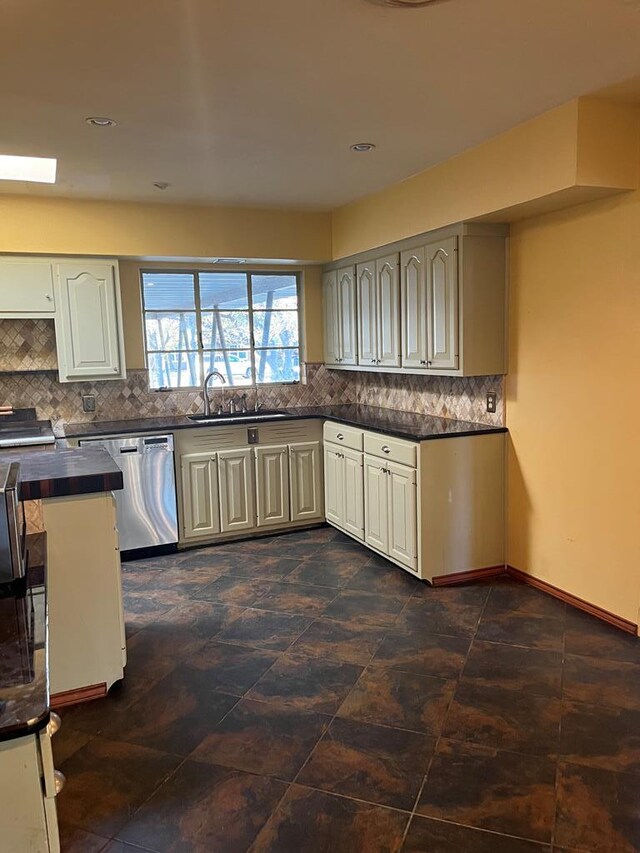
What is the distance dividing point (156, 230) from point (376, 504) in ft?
8.11

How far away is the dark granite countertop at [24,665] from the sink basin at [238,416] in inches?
117

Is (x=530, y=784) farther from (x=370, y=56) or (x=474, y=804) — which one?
(x=370, y=56)

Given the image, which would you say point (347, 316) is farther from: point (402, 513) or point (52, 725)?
point (52, 725)

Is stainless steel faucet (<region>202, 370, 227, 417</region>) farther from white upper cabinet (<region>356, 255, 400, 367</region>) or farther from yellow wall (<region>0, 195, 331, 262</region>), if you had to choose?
white upper cabinet (<region>356, 255, 400, 367</region>)

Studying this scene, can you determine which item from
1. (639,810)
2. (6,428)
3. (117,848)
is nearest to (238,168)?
(6,428)

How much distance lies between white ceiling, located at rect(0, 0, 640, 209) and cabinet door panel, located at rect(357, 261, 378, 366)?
42.7 inches

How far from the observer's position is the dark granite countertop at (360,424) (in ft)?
12.5

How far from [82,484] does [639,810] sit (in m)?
2.21

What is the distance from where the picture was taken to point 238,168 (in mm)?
3619

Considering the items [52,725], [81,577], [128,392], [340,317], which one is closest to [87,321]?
[128,392]

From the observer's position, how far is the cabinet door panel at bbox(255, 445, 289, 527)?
15.8 ft

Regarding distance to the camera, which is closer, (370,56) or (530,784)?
(530,784)

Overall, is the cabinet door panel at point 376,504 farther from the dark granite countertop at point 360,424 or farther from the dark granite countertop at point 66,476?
the dark granite countertop at point 66,476

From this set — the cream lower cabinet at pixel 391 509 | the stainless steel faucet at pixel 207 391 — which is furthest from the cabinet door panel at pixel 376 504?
the stainless steel faucet at pixel 207 391
